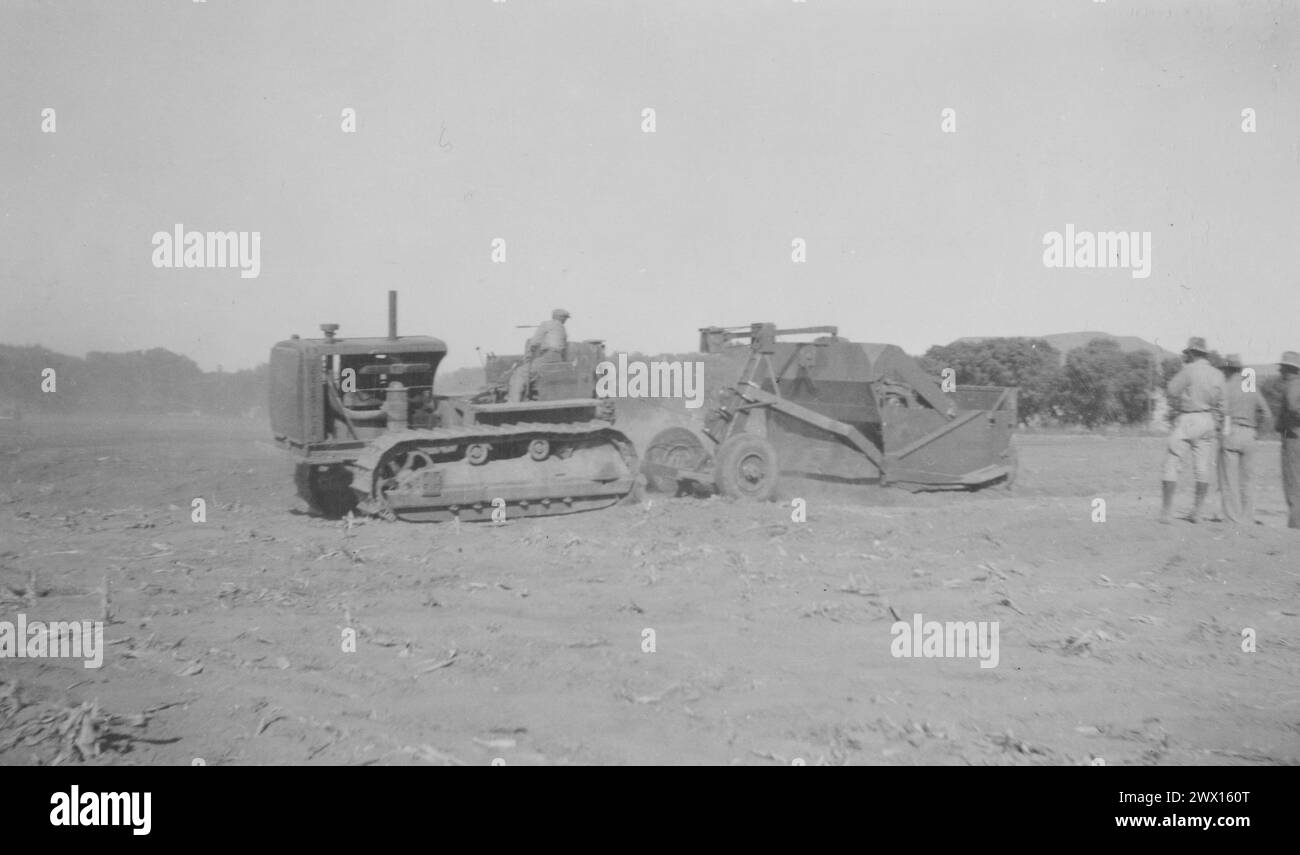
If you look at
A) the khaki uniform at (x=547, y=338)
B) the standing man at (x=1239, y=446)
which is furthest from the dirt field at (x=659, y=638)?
the khaki uniform at (x=547, y=338)

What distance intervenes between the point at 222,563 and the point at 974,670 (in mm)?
5984

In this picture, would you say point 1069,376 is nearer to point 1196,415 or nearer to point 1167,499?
point 1196,415

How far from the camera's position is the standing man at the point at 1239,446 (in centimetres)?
1051

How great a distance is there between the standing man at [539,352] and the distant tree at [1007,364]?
12.4 metres

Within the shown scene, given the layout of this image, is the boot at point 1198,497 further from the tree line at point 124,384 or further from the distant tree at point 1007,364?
the tree line at point 124,384

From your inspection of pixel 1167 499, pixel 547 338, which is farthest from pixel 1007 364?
pixel 547 338

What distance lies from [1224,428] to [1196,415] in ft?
1.56

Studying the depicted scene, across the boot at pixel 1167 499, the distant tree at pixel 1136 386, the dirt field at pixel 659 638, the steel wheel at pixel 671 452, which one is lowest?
the dirt field at pixel 659 638

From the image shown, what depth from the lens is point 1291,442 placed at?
33.3 ft

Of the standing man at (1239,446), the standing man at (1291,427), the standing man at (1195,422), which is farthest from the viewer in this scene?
the standing man at (1239,446)

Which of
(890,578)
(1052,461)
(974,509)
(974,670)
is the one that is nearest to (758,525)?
(890,578)

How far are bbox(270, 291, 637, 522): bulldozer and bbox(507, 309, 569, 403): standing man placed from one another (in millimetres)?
118
